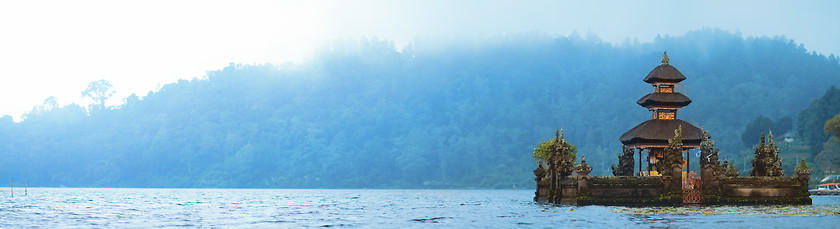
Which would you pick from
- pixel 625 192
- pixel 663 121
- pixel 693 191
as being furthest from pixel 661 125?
pixel 625 192

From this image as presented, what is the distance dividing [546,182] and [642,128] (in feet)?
29.0

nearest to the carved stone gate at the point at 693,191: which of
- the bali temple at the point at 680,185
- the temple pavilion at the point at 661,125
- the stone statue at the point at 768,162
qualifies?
the bali temple at the point at 680,185

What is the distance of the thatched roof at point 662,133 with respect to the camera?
64.2 m

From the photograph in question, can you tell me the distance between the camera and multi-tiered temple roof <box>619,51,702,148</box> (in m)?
64.4

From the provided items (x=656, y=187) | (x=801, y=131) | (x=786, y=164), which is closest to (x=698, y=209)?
(x=656, y=187)

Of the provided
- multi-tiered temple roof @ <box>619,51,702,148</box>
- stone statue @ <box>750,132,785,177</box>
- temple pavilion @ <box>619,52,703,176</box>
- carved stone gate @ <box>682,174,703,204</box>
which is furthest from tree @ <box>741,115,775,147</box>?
carved stone gate @ <box>682,174,703,204</box>

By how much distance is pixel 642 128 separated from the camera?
65.9m

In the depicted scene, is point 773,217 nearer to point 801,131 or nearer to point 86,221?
point 86,221

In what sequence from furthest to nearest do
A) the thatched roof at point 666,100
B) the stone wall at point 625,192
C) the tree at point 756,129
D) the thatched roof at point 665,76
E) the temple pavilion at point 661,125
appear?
the tree at point 756,129 → the thatched roof at point 665,76 → the thatched roof at point 666,100 → the temple pavilion at point 661,125 → the stone wall at point 625,192

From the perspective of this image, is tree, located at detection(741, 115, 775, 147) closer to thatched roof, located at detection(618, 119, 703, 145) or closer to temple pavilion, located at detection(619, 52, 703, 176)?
temple pavilion, located at detection(619, 52, 703, 176)

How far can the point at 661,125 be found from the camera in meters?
65.4

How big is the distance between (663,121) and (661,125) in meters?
0.75

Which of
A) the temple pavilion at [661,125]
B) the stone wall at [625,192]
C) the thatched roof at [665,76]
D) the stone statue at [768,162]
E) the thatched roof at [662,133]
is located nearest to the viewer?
the stone wall at [625,192]

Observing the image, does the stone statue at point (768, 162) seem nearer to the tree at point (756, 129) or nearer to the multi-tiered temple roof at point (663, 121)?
the multi-tiered temple roof at point (663, 121)
